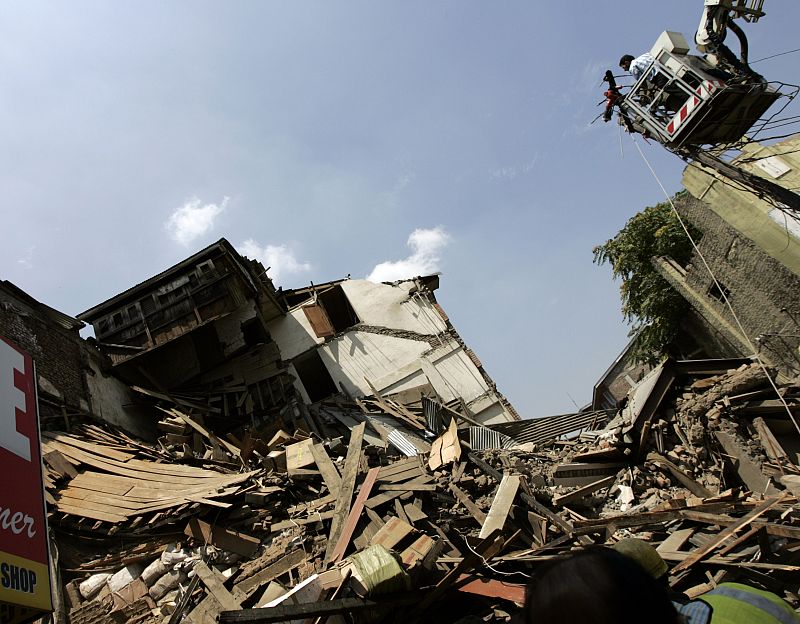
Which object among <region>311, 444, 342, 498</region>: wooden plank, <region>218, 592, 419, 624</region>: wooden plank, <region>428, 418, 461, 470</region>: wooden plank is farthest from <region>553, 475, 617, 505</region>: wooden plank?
<region>218, 592, 419, 624</region>: wooden plank

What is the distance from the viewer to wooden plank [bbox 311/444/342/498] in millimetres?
8062

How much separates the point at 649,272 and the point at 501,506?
59.3ft

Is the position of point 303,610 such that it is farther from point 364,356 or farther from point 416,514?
point 364,356

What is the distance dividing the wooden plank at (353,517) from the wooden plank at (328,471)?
0.54 metres

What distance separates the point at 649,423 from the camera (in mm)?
9383

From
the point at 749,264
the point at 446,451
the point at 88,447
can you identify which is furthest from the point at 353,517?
the point at 749,264

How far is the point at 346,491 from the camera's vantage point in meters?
7.67

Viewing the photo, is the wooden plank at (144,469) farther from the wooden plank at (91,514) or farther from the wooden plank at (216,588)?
the wooden plank at (216,588)

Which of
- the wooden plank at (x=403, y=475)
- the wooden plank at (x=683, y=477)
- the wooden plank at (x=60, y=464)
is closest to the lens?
the wooden plank at (x=403, y=475)

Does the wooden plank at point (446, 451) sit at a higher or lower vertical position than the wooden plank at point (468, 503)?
higher

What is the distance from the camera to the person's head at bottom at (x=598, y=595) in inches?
60.6

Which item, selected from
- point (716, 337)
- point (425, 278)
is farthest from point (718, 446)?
point (425, 278)

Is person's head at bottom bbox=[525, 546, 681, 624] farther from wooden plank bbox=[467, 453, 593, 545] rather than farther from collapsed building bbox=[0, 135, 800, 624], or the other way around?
wooden plank bbox=[467, 453, 593, 545]

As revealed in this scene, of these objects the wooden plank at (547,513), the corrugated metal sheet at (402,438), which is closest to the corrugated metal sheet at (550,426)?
the corrugated metal sheet at (402,438)
